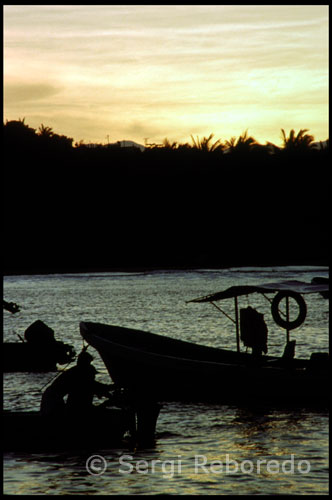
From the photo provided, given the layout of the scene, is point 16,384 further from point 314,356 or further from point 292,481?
point 292,481

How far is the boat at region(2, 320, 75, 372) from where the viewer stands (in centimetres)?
3192

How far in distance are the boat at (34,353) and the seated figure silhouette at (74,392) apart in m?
14.5

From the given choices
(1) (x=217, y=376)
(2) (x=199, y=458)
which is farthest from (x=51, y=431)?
(1) (x=217, y=376)

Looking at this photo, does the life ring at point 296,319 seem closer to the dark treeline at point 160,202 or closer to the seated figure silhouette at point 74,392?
the seated figure silhouette at point 74,392

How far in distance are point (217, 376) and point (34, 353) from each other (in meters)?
11.1

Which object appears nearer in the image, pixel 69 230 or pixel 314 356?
pixel 314 356

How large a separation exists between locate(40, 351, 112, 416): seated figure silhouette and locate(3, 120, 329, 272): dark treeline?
91.4 m

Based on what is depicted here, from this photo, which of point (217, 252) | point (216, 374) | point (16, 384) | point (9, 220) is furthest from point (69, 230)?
point (216, 374)

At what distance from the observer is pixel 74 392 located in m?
17.3

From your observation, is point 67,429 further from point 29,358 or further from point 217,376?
point 29,358

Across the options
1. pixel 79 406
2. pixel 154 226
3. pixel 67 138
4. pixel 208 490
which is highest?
pixel 67 138

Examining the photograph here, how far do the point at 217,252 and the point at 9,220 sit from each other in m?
29.4

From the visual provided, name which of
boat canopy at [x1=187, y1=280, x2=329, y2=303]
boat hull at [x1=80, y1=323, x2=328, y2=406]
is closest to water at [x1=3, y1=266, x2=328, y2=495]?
boat hull at [x1=80, y1=323, x2=328, y2=406]

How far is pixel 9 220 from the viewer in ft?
363
